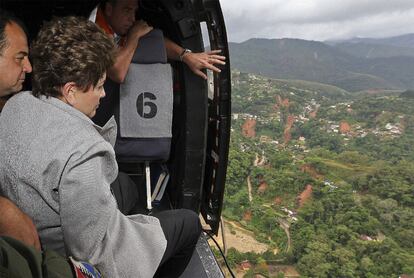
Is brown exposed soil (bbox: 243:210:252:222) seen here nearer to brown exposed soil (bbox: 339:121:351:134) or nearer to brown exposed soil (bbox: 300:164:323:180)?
brown exposed soil (bbox: 300:164:323:180)

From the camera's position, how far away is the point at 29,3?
2.32 m

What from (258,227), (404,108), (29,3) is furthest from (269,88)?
(29,3)

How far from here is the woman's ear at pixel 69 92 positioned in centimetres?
124

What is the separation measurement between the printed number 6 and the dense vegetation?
21.9m

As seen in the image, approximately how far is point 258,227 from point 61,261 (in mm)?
29735

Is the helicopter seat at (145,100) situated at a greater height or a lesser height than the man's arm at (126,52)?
lesser

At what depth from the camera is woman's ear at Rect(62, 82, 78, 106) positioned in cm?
124

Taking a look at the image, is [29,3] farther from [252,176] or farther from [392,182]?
[392,182]

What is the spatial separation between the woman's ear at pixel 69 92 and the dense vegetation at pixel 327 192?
22.7m

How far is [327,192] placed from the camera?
38.7m

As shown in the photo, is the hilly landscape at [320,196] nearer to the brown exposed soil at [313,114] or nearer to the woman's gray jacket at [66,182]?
the brown exposed soil at [313,114]

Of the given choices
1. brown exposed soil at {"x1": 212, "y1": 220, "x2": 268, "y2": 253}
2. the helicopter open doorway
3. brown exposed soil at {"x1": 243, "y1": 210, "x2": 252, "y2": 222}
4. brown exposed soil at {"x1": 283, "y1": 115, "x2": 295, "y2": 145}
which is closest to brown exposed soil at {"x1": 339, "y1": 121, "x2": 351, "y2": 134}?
brown exposed soil at {"x1": 283, "y1": 115, "x2": 295, "y2": 145}

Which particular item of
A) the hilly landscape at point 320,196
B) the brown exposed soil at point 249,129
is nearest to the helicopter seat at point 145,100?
the hilly landscape at point 320,196

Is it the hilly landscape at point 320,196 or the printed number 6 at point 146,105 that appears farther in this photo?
the hilly landscape at point 320,196
